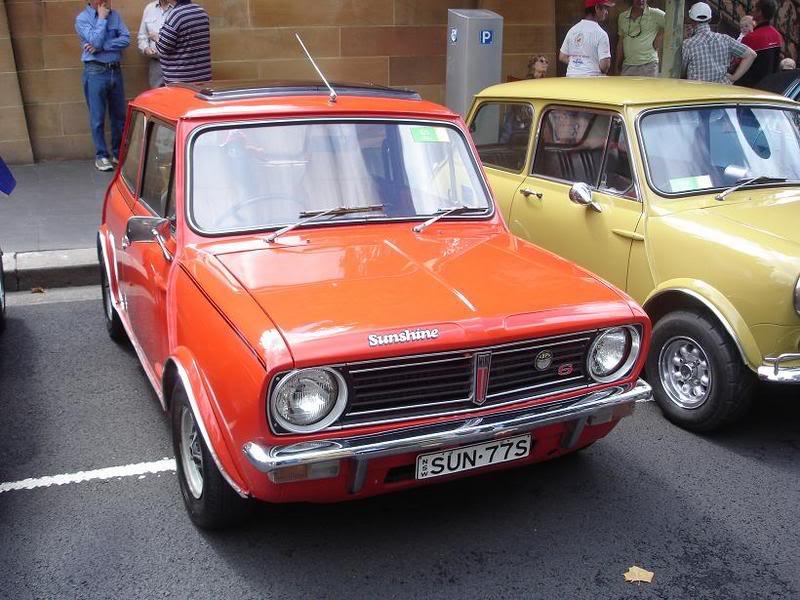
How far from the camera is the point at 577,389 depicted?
135 inches

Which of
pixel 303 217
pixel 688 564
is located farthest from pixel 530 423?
pixel 303 217

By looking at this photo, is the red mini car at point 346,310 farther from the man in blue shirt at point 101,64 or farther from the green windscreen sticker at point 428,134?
the man in blue shirt at point 101,64

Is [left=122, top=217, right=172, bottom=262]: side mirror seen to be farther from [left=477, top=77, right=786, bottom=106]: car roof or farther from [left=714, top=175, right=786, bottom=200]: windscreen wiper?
[left=714, top=175, right=786, bottom=200]: windscreen wiper

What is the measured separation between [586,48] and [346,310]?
7.26m

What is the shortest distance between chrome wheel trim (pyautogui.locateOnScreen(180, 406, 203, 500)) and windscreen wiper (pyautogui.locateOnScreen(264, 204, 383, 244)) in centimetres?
86

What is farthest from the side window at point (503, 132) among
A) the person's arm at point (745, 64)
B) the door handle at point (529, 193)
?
the person's arm at point (745, 64)

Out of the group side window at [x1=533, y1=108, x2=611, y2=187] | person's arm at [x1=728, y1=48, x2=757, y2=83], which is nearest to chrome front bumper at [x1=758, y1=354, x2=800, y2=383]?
side window at [x1=533, y1=108, x2=611, y2=187]

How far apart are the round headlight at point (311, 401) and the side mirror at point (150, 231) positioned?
124 centimetres

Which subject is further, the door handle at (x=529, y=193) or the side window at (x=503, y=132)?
the side window at (x=503, y=132)

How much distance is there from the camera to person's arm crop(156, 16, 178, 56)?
8828 mm

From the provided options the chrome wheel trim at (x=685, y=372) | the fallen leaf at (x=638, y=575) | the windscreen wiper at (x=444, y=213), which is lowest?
the fallen leaf at (x=638, y=575)

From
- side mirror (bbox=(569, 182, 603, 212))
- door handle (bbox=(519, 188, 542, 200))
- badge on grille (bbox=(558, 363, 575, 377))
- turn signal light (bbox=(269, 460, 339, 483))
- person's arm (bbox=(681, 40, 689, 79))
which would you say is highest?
person's arm (bbox=(681, 40, 689, 79))

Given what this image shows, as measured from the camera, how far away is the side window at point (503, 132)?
612cm

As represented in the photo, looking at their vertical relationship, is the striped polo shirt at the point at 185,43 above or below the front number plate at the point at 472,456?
above
